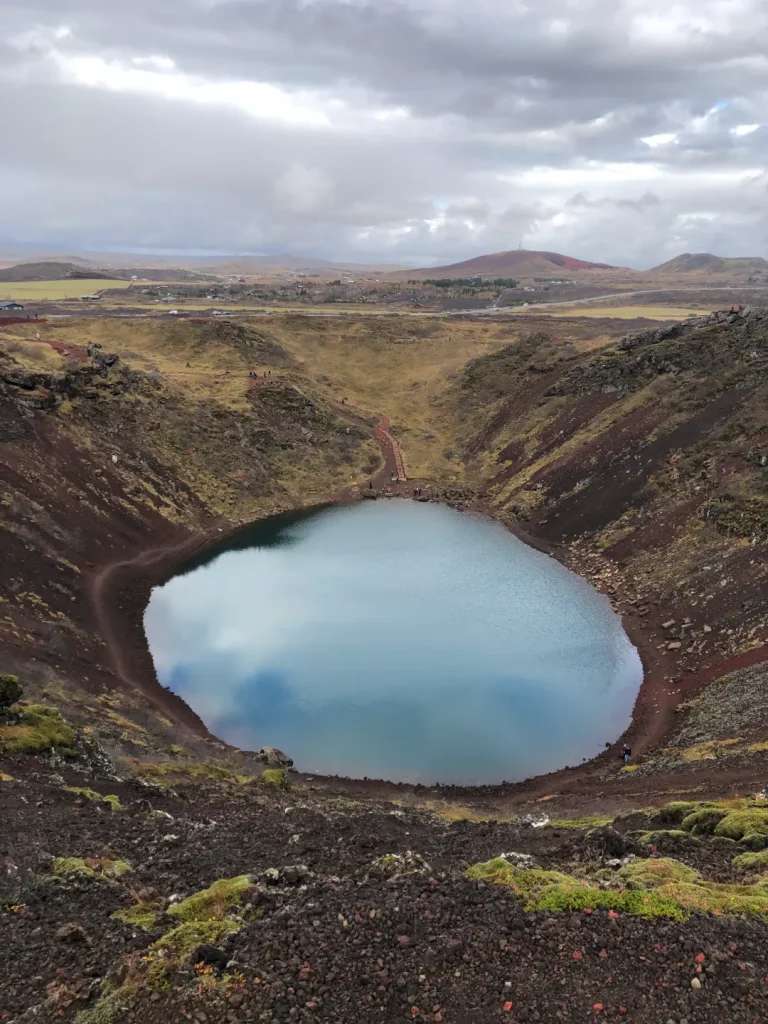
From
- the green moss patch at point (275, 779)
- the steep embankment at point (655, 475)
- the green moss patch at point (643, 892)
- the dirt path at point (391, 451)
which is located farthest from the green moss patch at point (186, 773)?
the dirt path at point (391, 451)

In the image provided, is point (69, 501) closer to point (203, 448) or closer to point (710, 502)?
point (203, 448)

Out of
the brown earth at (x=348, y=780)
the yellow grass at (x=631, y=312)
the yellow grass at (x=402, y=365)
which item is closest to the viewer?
the brown earth at (x=348, y=780)

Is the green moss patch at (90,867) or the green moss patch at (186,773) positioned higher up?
the green moss patch at (90,867)

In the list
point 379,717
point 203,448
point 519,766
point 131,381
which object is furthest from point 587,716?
point 131,381

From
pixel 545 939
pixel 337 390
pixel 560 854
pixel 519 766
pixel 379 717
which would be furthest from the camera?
pixel 337 390

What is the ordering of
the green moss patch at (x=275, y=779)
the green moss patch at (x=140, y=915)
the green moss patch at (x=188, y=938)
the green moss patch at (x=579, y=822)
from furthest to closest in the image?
the green moss patch at (x=275, y=779)
the green moss patch at (x=579, y=822)
the green moss patch at (x=140, y=915)
the green moss patch at (x=188, y=938)

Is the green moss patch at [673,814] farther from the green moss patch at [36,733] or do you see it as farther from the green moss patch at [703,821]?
the green moss patch at [36,733]

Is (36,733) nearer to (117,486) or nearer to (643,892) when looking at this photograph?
(643,892)
